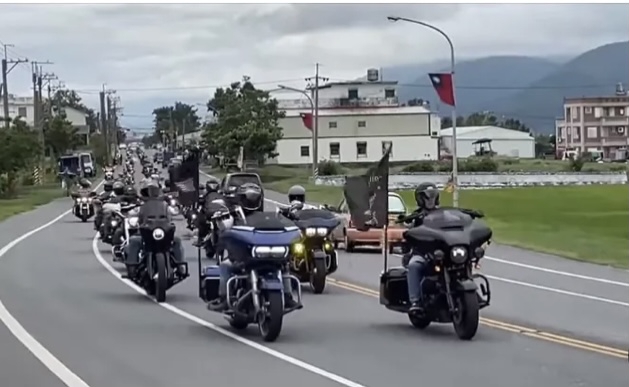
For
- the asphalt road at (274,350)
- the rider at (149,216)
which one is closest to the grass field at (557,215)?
the rider at (149,216)

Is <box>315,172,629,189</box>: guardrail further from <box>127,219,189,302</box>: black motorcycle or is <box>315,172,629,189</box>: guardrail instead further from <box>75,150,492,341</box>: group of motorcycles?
<box>75,150,492,341</box>: group of motorcycles

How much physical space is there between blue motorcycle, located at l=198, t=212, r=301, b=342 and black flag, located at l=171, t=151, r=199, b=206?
994 cm

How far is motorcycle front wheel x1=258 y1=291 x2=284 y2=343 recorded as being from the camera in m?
14.2

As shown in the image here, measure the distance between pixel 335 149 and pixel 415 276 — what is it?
106m

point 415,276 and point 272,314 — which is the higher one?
point 415,276

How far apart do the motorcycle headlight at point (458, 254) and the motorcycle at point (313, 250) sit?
6065 mm

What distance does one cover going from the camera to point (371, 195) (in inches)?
662

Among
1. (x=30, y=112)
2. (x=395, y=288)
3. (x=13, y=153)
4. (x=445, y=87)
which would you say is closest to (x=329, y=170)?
(x=13, y=153)

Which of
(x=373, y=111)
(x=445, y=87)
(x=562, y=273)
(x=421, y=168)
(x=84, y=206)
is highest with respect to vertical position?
(x=373, y=111)

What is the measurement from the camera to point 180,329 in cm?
1570

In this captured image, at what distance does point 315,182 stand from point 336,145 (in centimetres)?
3956

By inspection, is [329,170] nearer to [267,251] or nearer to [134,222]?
[134,222]

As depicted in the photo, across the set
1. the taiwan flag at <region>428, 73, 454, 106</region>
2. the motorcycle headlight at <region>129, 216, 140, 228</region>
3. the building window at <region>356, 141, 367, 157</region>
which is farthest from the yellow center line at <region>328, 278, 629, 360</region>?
the building window at <region>356, 141, 367, 157</region>

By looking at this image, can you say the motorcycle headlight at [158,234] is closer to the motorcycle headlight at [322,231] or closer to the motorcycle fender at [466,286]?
the motorcycle headlight at [322,231]
